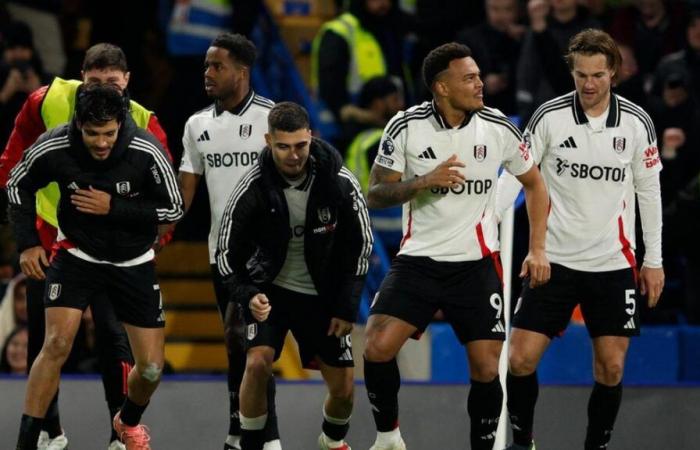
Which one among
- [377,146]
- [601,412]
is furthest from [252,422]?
[377,146]

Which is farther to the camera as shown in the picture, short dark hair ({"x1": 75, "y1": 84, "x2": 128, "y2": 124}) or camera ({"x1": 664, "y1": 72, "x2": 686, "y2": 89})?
camera ({"x1": 664, "y1": 72, "x2": 686, "y2": 89})

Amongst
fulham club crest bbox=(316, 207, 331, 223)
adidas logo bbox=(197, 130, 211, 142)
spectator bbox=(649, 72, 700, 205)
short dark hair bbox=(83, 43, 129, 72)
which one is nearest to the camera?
fulham club crest bbox=(316, 207, 331, 223)

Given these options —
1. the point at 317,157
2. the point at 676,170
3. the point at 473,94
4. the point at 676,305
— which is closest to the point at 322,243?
the point at 317,157

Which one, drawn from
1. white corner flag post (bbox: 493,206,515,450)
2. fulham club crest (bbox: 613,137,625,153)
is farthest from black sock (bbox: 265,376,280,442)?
fulham club crest (bbox: 613,137,625,153)

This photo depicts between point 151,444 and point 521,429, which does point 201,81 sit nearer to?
point 151,444

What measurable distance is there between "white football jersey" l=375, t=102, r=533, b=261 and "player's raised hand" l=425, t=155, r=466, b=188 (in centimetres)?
27

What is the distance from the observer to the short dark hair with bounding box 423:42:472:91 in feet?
28.3

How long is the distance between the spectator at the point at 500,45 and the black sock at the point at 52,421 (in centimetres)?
453

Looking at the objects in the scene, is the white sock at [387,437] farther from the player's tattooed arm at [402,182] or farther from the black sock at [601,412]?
the player's tattooed arm at [402,182]

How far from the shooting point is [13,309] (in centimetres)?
1168

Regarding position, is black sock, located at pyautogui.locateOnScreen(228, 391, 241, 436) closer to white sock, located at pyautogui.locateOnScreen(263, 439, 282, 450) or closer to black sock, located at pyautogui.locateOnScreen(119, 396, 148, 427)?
white sock, located at pyautogui.locateOnScreen(263, 439, 282, 450)

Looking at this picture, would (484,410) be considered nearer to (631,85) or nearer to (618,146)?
(618,146)

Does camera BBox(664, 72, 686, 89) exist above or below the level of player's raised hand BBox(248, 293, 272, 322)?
above

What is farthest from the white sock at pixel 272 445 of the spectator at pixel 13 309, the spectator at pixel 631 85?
the spectator at pixel 631 85
